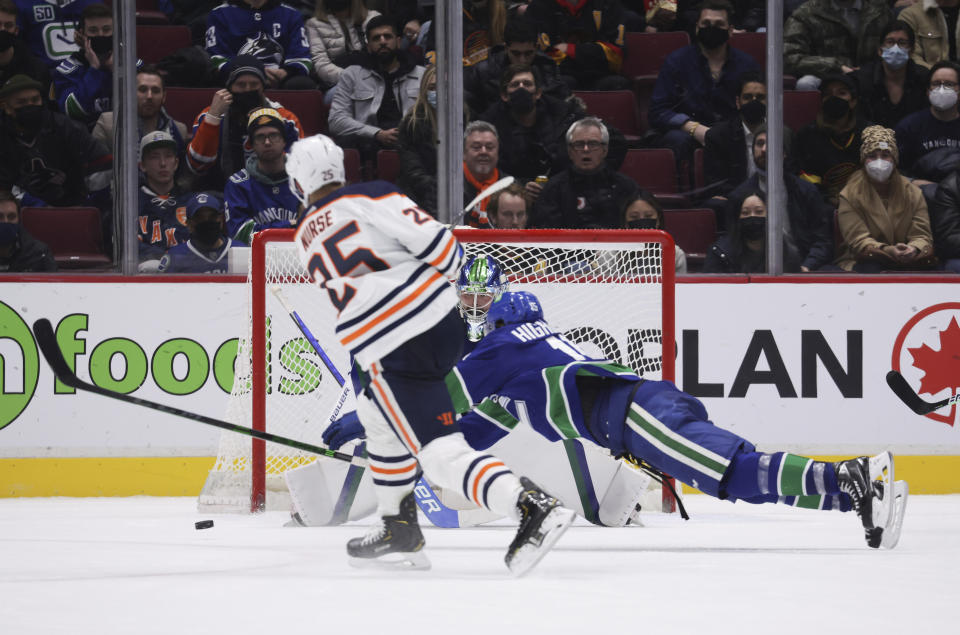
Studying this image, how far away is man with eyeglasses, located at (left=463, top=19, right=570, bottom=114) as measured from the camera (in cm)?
510

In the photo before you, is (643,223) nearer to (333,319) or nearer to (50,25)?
(333,319)

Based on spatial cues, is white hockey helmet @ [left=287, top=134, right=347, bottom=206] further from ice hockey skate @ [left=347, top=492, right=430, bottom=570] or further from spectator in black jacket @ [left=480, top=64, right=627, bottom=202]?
spectator in black jacket @ [left=480, top=64, right=627, bottom=202]

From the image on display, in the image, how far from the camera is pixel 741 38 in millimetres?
5254

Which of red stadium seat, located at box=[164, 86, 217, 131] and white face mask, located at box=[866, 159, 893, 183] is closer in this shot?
red stadium seat, located at box=[164, 86, 217, 131]

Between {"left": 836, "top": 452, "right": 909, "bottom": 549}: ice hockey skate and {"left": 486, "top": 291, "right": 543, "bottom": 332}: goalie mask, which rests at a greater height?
{"left": 486, "top": 291, "right": 543, "bottom": 332}: goalie mask

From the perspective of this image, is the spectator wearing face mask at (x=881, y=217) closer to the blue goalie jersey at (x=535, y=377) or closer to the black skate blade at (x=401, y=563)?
the blue goalie jersey at (x=535, y=377)

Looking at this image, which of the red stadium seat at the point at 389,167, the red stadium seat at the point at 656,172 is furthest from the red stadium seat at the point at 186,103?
the red stadium seat at the point at 656,172

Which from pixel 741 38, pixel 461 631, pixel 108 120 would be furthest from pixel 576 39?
pixel 461 631

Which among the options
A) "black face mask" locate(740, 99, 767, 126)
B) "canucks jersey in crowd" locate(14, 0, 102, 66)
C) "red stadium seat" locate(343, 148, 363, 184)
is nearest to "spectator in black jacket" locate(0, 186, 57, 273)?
"canucks jersey in crowd" locate(14, 0, 102, 66)

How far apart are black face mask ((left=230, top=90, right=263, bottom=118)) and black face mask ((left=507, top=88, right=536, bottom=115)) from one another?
979 mm

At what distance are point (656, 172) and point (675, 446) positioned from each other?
2.17m

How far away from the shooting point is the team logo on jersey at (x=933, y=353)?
4.98m

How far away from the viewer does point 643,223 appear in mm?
5035

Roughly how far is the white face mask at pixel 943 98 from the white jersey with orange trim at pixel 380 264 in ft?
10.0
